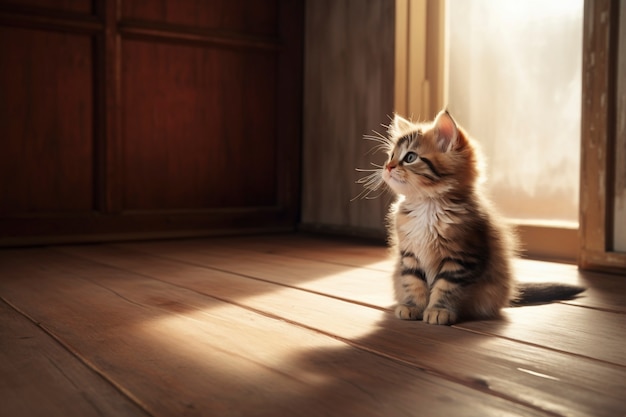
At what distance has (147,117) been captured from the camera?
330cm

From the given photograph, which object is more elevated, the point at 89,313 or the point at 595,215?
the point at 595,215

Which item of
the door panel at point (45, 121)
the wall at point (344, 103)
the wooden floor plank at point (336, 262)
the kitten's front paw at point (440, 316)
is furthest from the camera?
the wall at point (344, 103)

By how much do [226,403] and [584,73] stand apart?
6.00ft

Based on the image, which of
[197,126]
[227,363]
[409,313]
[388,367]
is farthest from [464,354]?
[197,126]

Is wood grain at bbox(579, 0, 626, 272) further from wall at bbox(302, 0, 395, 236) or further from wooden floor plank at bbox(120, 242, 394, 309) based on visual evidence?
wall at bbox(302, 0, 395, 236)

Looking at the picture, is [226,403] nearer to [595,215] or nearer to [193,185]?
[595,215]

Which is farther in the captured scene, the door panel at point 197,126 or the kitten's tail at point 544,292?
the door panel at point 197,126

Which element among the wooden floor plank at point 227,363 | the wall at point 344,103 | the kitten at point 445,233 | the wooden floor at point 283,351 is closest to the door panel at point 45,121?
the wooden floor at point 283,351

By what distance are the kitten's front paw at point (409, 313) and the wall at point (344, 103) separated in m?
1.71

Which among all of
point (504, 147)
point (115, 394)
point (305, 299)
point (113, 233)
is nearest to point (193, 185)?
point (113, 233)

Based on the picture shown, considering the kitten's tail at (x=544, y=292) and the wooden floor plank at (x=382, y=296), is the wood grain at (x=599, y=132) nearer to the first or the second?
the wooden floor plank at (x=382, y=296)

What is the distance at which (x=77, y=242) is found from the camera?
3.09m

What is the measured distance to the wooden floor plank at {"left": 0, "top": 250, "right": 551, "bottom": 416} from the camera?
90 centimetres

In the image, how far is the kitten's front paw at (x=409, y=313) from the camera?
4.78 feet
